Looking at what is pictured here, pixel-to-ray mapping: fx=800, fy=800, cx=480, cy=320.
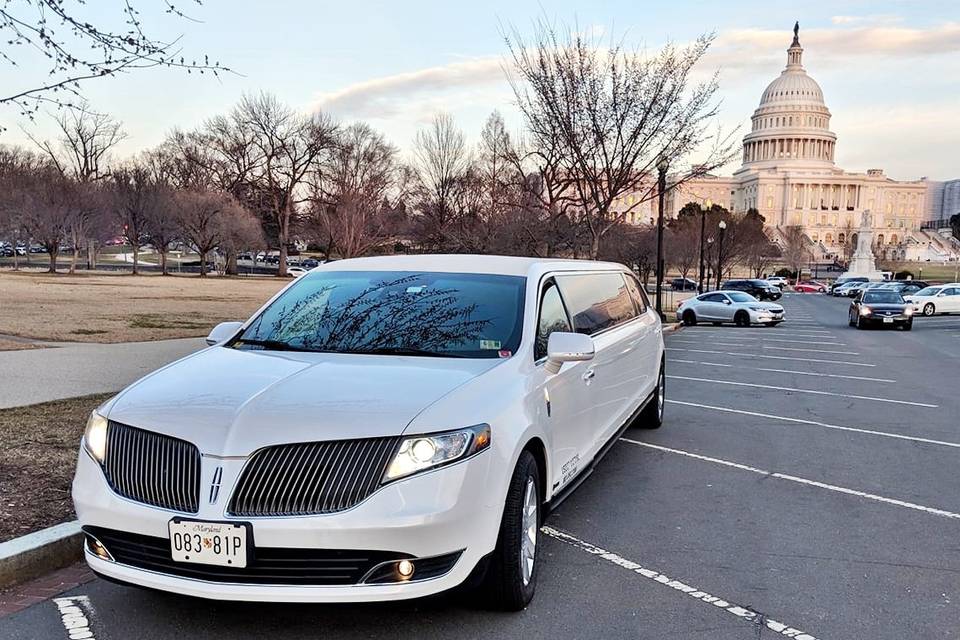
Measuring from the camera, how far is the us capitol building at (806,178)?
446ft

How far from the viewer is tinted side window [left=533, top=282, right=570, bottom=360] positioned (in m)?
4.64

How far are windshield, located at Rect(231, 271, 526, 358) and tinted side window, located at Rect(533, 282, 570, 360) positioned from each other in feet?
0.50

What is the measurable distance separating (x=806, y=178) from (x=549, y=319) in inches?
5691

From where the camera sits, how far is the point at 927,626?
12.7 feet

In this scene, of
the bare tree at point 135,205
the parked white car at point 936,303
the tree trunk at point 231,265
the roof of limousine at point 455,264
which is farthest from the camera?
the tree trunk at point 231,265

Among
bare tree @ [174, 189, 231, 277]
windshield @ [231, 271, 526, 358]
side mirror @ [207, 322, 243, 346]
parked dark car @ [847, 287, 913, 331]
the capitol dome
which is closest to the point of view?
A: windshield @ [231, 271, 526, 358]

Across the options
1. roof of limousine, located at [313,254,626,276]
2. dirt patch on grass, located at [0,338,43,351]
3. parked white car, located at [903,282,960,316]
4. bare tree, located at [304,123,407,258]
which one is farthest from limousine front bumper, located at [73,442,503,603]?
bare tree, located at [304,123,407,258]

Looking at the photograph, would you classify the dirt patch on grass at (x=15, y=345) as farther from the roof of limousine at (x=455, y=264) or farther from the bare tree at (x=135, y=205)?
the bare tree at (x=135, y=205)

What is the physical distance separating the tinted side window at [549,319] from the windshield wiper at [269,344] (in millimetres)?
1353

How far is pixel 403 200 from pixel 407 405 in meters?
58.6

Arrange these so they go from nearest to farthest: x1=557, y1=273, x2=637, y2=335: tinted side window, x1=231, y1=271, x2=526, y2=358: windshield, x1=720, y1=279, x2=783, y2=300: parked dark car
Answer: x1=231, y1=271, x2=526, y2=358: windshield < x1=557, y1=273, x2=637, y2=335: tinted side window < x1=720, y1=279, x2=783, y2=300: parked dark car

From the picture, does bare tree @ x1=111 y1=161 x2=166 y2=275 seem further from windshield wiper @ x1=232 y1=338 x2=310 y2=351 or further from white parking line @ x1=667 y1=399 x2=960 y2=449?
windshield wiper @ x1=232 y1=338 x2=310 y2=351

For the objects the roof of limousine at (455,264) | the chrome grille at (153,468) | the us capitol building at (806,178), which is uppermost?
the us capitol building at (806,178)

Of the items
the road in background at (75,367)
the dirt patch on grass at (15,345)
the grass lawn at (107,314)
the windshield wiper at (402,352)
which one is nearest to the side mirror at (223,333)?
the windshield wiper at (402,352)
